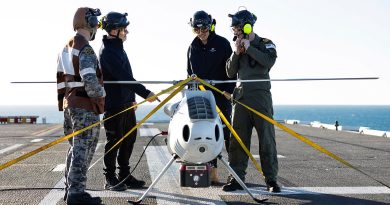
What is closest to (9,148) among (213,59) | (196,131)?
(213,59)

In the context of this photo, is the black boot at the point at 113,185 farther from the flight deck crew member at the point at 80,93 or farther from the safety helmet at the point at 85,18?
the safety helmet at the point at 85,18

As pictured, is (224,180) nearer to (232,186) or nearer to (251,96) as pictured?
(232,186)

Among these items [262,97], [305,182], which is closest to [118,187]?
[262,97]

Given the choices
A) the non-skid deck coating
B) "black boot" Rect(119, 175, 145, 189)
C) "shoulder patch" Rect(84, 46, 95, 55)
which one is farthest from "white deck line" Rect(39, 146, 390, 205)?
"shoulder patch" Rect(84, 46, 95, 55)

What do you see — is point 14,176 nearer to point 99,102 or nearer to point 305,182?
point 99,102

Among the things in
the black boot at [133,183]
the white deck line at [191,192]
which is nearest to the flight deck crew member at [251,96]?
the white deck line at [191,192]

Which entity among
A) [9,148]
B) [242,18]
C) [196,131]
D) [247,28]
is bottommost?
[9,148]

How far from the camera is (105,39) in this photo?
296 inches

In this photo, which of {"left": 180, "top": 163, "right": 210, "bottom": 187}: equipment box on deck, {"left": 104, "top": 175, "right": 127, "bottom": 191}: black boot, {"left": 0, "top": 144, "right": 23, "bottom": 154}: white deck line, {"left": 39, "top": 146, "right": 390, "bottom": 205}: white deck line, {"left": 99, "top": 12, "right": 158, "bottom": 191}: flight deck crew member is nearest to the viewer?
{"left": 180, "top": 163, "right": 210, "bottom": 187}: equipment box on deck

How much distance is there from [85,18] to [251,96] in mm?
2530

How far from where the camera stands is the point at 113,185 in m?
7.38

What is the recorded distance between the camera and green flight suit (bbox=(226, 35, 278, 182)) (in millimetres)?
7285

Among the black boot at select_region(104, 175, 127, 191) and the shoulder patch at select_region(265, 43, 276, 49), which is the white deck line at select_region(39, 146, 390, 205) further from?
the shoulder patch at select_region(265, 43, 276, 49)

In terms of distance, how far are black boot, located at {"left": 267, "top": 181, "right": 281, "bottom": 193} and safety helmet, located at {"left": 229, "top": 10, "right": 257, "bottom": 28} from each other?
86.8 inches
